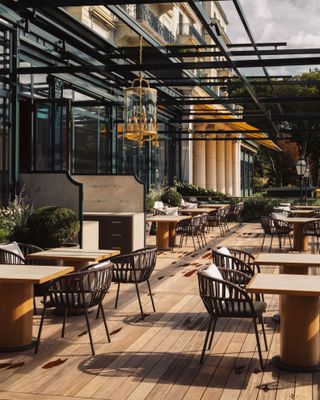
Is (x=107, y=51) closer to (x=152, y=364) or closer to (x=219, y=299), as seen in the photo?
(x=219, y=299)

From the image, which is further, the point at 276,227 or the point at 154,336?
the point at 276,227

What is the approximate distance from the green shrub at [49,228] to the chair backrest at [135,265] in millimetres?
1896

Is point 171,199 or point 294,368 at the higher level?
point 171,199

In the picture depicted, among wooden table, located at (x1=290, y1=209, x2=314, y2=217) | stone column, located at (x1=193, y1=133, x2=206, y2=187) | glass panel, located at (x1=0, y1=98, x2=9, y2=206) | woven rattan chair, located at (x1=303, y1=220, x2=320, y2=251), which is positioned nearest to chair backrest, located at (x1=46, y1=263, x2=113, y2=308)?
glass panel, located at (x1=0, y1=98, x2=9, y2=206)

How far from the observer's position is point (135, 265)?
7.14 m

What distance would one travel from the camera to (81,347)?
5.82 metres

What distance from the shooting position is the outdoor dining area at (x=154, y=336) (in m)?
4.76

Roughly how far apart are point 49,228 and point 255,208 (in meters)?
15.4

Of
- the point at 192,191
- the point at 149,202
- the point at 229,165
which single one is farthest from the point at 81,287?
the point at 229,165

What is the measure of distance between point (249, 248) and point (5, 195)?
623cm

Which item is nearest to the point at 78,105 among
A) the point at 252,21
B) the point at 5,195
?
the point at 5,195

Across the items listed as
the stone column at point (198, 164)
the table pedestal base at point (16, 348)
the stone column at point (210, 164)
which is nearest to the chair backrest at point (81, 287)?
the table pedestal base at point (16, 348)

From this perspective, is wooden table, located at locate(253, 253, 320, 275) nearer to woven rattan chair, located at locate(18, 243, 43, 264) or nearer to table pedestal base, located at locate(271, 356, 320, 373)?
table pedestal base, located at locate(271, 356, 320, 373)

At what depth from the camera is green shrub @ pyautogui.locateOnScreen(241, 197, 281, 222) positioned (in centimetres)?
2300
